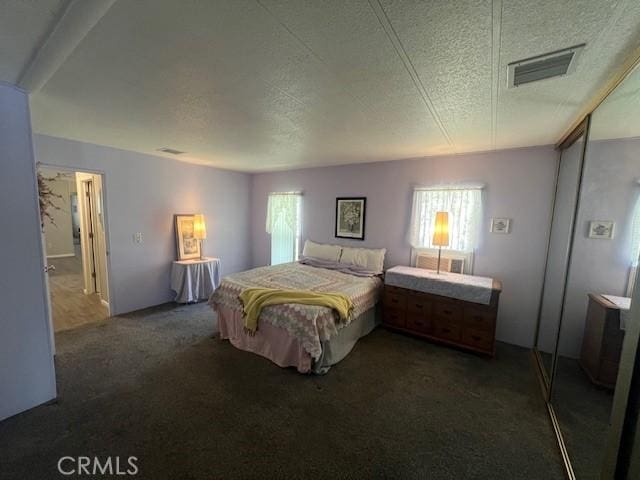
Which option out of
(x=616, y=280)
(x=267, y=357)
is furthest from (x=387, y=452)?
(x=616, y=280)

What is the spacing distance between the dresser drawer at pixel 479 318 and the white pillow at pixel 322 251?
2.04 meters

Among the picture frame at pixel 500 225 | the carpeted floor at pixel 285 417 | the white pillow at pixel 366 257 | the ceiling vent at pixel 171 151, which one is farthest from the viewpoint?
the white pillow at pixel 366 257

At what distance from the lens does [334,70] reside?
1.53m

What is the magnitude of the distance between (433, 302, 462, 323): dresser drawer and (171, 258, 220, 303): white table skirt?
11.7ft

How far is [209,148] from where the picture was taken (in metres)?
3.47

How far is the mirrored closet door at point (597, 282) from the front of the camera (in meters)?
1.42

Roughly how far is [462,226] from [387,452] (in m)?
2.75

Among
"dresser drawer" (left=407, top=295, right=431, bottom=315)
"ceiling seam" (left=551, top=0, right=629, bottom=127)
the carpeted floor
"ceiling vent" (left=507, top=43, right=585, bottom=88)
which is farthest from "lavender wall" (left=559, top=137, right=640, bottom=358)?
"dresser drawer" (left=407, top=295, right=431, bottom=315)

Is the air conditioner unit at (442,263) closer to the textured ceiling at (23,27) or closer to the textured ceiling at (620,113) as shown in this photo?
the textured ceiling at (620,113)

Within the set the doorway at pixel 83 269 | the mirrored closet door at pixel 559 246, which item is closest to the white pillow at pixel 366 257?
the mirrored closet door at pixel 559 246

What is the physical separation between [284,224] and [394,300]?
109 inches

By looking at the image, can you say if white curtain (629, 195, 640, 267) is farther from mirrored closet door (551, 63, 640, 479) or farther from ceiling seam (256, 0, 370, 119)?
ceiling seam (256, 0, 370, 119)

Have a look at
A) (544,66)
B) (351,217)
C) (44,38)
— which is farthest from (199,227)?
(544,66)

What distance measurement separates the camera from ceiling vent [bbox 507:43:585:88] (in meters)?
1.34
